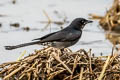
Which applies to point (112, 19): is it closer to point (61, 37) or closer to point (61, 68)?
point (61, 37)

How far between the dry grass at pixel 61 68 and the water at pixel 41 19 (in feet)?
4.41

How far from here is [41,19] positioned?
13203 mm

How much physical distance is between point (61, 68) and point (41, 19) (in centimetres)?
627

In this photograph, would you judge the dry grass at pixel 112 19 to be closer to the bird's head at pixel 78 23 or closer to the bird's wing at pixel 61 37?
the bird's head at pixel 78 23

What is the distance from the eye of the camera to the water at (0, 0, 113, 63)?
10242mm

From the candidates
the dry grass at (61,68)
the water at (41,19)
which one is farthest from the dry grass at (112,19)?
the dry grass at (61,68)

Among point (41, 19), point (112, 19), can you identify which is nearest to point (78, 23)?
point (112, 19)

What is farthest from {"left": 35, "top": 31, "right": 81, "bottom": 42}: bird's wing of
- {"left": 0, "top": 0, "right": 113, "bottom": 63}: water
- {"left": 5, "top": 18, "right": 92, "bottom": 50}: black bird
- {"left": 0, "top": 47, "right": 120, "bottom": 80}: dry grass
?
{"left": 0, "top": 0, "right": 113, "bottom": 63}: water

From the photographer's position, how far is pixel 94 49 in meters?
10.1

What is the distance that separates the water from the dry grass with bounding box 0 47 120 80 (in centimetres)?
135

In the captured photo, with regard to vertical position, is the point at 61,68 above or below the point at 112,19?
above

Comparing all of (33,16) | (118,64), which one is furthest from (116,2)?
(118,64)

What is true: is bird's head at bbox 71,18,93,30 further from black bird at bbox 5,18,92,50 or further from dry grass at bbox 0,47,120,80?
dry grass at bbox 0,47,120,80

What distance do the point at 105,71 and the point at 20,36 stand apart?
451 cm
